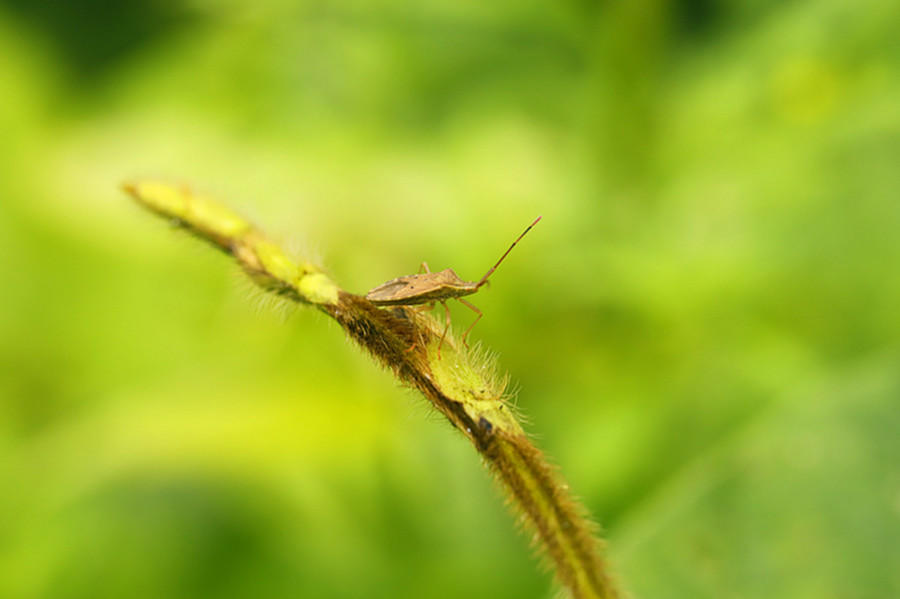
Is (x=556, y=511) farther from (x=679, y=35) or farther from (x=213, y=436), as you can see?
(x=679, y=35)

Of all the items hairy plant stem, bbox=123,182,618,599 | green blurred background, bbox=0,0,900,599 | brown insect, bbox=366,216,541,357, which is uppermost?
green blurred background, bbox=0,0,900,599

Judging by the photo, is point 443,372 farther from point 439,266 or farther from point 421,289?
point 439,266

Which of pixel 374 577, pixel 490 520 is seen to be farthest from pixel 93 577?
pixel 490 520

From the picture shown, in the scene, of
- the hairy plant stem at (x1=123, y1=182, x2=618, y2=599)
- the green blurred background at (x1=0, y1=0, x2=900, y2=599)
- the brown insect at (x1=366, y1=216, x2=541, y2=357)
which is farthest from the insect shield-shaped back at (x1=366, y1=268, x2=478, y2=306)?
the green blurred background at (x1=0, y1=0, x2=900, y2=599)

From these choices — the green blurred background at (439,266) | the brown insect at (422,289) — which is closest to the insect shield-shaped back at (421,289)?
the brown insect at (422,289)

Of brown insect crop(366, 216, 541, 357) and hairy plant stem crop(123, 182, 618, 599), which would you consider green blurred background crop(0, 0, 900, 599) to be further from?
hairy plant stem crop(123, 182, 618, 599)

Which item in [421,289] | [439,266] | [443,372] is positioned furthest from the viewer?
[439,266]

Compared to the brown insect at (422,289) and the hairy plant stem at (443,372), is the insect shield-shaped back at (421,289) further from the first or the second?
the hairy plant stem at (443,372)

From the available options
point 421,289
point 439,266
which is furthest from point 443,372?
point 439,266
